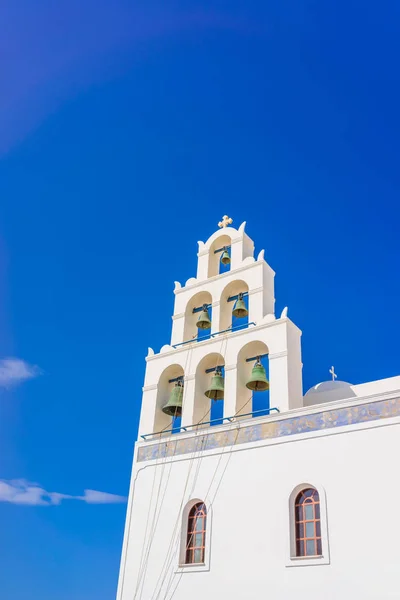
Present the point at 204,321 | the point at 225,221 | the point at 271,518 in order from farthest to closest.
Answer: the point at 225,221 → the point at 204,321 → the point at 271,518

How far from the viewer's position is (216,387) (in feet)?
35.6

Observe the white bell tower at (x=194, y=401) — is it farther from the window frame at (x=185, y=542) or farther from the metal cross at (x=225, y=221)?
the metal cross at (x=225, y=221)

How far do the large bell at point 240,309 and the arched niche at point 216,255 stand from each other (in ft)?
4.51

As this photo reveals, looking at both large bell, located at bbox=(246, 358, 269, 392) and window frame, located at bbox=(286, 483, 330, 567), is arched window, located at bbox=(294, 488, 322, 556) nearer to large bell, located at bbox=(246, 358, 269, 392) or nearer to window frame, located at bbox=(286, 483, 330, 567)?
window frame, located at bbox=(286, 483, 330, 567)

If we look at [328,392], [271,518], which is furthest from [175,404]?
[271,518]

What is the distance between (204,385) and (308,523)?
12.0ft

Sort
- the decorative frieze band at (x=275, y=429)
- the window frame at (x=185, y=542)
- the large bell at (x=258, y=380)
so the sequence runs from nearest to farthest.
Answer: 1. the decorative frieze band at (x=275, y=429)
2. the window frame at (x=185, y=542)
3. the large bell at (x=258, y=380)

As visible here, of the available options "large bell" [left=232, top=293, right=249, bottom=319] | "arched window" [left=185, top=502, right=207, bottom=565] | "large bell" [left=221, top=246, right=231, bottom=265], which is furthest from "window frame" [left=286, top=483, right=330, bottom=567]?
"large bell" [left=221, top=246, right=231, bottom=265]

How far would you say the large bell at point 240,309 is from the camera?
38.4 ft

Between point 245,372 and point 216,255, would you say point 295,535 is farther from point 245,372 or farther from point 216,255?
point 216,255

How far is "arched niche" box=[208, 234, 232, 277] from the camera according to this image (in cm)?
1304

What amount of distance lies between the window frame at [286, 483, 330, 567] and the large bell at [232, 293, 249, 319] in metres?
4.04

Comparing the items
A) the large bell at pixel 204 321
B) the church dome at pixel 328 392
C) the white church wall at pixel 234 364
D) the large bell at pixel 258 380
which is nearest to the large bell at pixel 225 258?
the large bell at pixel 204 321

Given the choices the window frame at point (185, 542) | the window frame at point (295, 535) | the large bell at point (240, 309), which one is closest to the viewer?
the window frame at point (295, 535)
